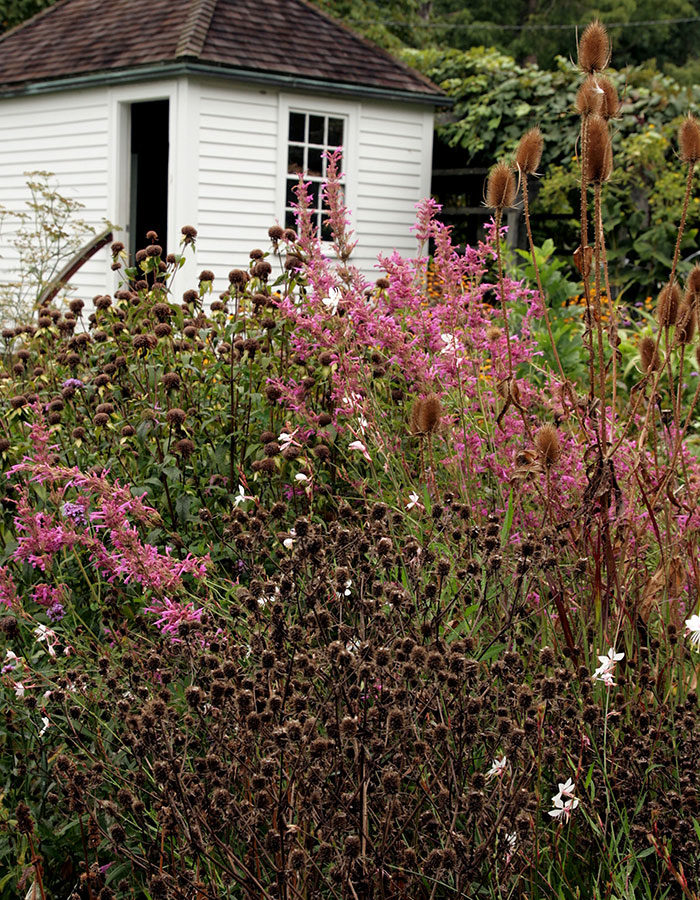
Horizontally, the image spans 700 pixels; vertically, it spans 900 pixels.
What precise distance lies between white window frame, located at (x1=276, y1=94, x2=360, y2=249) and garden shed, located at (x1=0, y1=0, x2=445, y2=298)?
2cm

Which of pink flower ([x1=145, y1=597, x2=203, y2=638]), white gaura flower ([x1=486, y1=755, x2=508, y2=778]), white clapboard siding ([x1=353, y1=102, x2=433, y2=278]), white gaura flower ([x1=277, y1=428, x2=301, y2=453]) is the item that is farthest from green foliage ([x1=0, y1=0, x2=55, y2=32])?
white gaura flower ([x1=486, y1=755, x2=508, y2=778])

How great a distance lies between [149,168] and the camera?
49.1 ft

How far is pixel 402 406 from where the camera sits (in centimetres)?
405

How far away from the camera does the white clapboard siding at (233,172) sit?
11109 millimetres

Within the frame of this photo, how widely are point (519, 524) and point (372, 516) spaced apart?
1046mm

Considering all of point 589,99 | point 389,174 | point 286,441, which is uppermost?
point 389,174

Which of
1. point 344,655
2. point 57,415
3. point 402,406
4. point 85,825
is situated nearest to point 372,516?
point 344,655

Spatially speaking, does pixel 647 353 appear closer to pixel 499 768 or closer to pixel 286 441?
pixel 286 441

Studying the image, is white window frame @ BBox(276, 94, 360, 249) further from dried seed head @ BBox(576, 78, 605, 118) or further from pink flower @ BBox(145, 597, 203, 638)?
pink flower @ BBox(145, 597, 203, 638)

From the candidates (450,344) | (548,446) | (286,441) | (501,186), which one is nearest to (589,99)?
(501,186)

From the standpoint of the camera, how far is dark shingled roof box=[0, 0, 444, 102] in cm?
1111

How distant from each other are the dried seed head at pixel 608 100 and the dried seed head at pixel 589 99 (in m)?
0.05

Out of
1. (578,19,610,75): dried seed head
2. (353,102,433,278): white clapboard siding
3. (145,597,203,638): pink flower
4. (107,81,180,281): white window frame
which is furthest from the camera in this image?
(353,102,433,278): white clapboard siding

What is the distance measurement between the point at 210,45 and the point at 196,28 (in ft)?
0.92
